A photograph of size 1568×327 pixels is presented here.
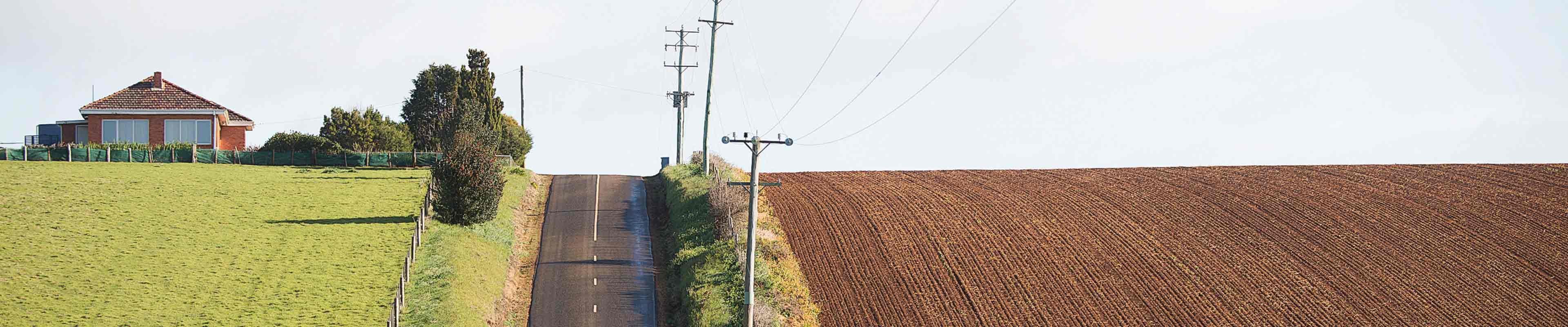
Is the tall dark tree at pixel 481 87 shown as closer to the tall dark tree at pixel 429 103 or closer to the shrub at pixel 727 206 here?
the tall dark tree at pixel 429 103

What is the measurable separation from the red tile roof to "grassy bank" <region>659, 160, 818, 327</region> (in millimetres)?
35018

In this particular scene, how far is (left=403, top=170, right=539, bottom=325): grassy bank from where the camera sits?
36312 millimetres

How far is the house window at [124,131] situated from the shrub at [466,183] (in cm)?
3043

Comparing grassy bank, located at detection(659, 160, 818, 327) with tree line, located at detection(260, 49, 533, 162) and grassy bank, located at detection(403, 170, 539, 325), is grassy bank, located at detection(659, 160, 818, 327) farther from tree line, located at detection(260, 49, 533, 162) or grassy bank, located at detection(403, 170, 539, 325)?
tree line, located at detection(260, 49, 533, 162)

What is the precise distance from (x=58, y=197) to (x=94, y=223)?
6639mm

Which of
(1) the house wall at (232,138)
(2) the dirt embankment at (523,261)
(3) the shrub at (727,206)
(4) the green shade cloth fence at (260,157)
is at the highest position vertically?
(1) the house wall at (232,138)

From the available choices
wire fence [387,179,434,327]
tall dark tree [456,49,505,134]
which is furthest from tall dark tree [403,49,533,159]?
wire fence [387,179,434,327]

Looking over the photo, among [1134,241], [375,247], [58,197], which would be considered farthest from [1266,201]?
[58,197]

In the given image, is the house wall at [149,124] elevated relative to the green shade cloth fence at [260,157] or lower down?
elevated

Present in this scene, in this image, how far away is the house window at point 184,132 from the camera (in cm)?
6981

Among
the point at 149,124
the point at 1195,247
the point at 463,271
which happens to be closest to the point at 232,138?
the point at 149,124

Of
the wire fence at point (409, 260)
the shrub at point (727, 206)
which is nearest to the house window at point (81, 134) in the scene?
the wire fence at point (409, 260)

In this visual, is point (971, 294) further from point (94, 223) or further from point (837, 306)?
point (94, 223)

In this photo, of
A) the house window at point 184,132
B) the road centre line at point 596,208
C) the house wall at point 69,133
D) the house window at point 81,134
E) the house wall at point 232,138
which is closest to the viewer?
the road centre line at point 596,208
